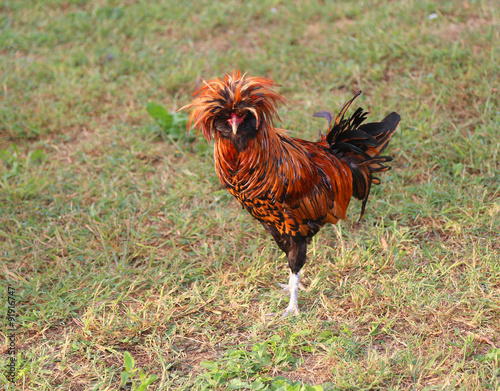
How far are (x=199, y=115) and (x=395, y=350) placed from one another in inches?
75.7

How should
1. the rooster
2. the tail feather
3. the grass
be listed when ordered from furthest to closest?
the tail feather
the grass
the rooster

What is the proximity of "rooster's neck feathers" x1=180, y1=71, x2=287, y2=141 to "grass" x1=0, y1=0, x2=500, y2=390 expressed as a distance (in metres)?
1.41

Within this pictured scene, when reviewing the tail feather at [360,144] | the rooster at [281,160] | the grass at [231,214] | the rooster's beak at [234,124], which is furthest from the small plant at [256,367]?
the rooster's beak at [234,124]

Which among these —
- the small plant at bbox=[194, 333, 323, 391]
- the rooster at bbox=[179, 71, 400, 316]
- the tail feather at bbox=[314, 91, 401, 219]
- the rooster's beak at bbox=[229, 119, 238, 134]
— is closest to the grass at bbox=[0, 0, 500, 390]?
the small plant at bbox=[194, 333, 323, 391]

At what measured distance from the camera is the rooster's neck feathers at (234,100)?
8.65 ft

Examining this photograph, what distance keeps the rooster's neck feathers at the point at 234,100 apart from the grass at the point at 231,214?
1408mm

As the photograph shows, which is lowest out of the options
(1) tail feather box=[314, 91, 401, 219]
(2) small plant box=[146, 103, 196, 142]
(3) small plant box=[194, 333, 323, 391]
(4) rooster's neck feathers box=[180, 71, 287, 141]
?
(3) small plant box=[194, 333, 323, 391]

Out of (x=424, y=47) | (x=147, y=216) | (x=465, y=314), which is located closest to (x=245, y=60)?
(x=424, y=47)

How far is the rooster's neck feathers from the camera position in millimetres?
2637

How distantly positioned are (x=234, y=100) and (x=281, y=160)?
519 mm

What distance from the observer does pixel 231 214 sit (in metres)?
4.23

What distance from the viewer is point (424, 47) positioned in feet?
18.0

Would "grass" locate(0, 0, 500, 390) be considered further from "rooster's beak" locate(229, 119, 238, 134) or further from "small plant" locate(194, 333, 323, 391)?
"rooster's beak" locate(229, 119, 238, 134)

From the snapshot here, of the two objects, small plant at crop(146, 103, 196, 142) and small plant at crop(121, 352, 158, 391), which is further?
small plant at crop(146, 103, 196, 142)
